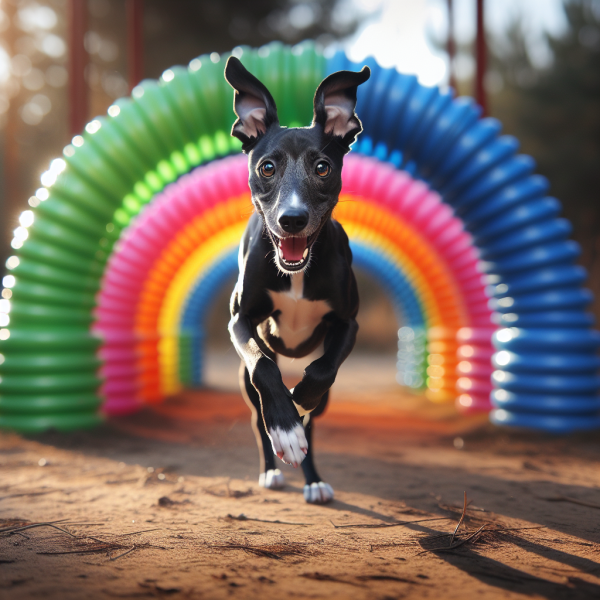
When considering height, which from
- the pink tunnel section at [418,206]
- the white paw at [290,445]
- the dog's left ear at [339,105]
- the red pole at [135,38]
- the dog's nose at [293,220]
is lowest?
the white paw at [290,445]

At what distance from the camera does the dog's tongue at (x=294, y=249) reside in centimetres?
275

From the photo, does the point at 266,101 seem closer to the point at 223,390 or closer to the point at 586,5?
the point at 223,390

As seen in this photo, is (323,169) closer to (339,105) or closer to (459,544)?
(339,105)

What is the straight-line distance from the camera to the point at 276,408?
2715 millimetres

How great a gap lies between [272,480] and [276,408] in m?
1.46

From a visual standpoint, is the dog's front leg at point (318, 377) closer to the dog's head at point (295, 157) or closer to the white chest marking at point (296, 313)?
the white chest marking at point (296, 313)

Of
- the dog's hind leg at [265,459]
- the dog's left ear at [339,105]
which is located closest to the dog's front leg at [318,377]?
the dog's hind leg at [265,459]

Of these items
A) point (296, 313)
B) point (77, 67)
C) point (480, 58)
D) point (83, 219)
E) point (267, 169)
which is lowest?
point (296, 313)

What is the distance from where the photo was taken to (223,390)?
10.8 metres

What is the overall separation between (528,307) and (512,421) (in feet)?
3.74

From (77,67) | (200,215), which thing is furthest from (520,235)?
(77,67)

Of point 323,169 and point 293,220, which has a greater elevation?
point 323,169

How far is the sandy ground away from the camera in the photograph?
7.23ft

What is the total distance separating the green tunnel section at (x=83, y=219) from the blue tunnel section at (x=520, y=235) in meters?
1.15
